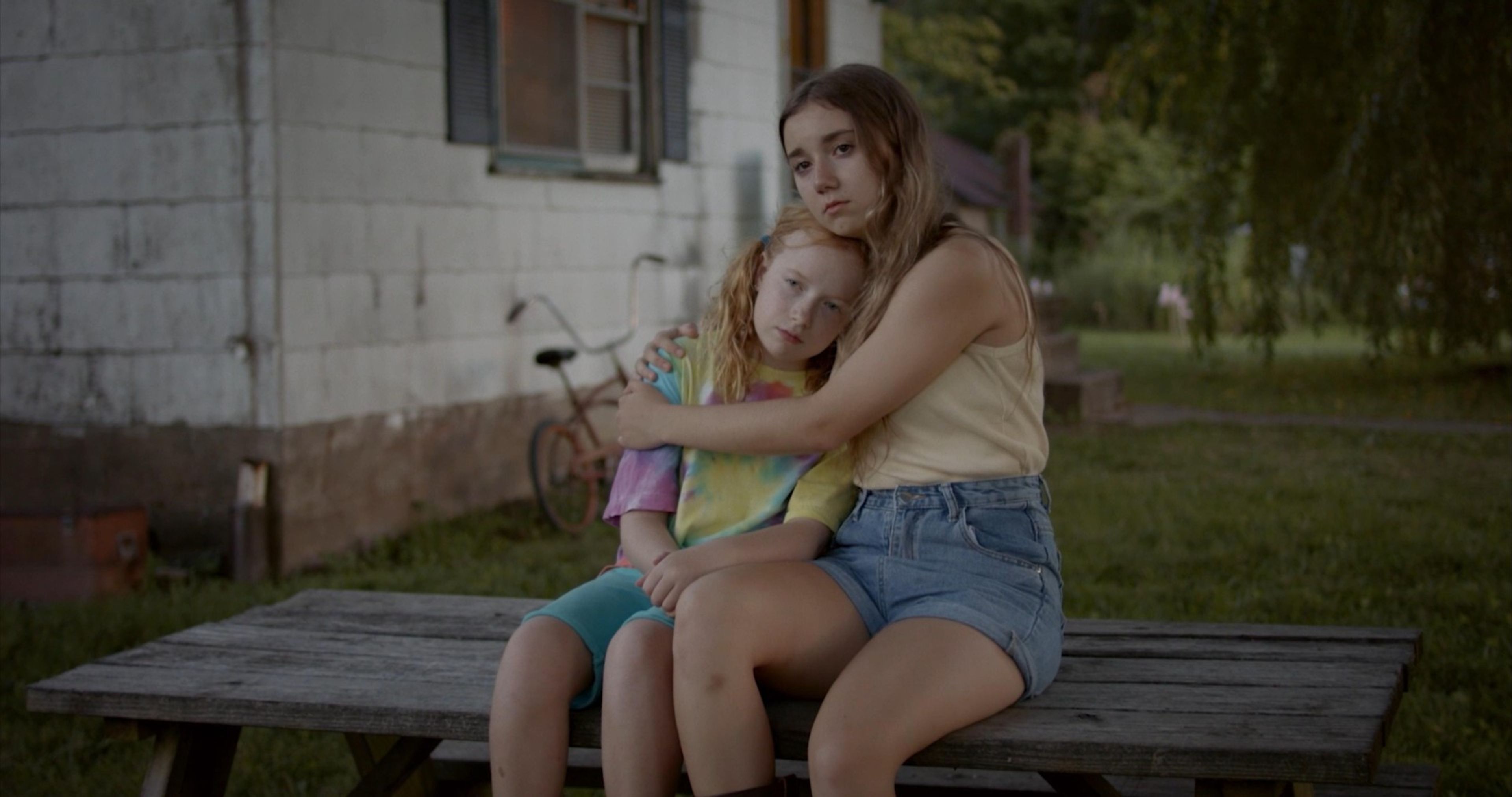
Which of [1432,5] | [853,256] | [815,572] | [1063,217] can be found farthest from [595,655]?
[1063,217]

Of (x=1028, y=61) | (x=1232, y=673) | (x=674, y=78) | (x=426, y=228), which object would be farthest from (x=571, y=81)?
(x=1028, y=61)

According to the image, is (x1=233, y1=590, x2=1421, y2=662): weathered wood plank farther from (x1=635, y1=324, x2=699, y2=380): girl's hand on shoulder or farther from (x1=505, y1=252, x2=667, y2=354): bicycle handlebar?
(x1=505, y1=252, x2=667, y2=354): bicycle handlebar

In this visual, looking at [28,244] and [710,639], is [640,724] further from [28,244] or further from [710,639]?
[28,244]

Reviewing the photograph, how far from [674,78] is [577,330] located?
1582 mm

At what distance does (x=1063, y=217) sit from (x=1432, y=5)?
933 inches

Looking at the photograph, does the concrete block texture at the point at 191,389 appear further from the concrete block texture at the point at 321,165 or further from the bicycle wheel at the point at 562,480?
the bicycle wheel at the point at 562,480

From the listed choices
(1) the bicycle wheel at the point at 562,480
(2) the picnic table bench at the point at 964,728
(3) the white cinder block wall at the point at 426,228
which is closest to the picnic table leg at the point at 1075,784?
(2) the picnic table bench at the point at 964,728

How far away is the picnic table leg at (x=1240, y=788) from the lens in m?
2.14

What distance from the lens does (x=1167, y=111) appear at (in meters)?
9.38

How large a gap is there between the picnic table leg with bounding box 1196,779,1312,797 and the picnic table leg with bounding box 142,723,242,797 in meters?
1.57

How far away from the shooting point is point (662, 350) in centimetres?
286

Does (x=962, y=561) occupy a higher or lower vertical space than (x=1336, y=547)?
higher

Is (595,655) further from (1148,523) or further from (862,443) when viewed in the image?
(1148,523)

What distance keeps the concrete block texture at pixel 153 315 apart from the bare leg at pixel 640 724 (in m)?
4.20
